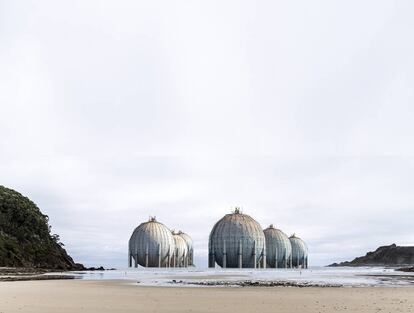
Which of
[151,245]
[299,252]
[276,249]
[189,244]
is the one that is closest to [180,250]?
[189,244]

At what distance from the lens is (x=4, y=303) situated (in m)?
21.2

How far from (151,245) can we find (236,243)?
23.1 m

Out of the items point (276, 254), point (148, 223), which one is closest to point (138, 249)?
point (148, 223)

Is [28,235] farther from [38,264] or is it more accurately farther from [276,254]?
[276,254]

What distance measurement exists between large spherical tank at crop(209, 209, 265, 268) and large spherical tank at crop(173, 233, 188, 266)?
20100 millimetres

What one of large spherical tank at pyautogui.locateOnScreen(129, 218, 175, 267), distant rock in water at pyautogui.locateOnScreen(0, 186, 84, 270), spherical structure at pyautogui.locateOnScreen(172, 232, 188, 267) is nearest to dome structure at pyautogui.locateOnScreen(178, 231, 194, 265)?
spherical structure at pyautogui.locateOnScreen(172, 232, 188, 267)

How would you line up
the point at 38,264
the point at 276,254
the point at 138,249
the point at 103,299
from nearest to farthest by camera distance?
the point at 103,299
the point at 38,264
the point at 138,249
the point at 276,254

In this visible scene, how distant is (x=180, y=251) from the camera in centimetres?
15512

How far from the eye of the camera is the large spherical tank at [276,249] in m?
151

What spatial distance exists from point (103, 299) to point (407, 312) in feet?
42.6

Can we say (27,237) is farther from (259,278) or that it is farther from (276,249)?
(276,249)

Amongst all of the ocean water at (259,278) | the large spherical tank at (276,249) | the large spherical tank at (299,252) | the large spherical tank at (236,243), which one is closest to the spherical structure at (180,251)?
the large spherical tank at (236,243)

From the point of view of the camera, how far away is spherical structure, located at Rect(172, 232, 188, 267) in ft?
489

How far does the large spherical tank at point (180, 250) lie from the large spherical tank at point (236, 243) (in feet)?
65.9
